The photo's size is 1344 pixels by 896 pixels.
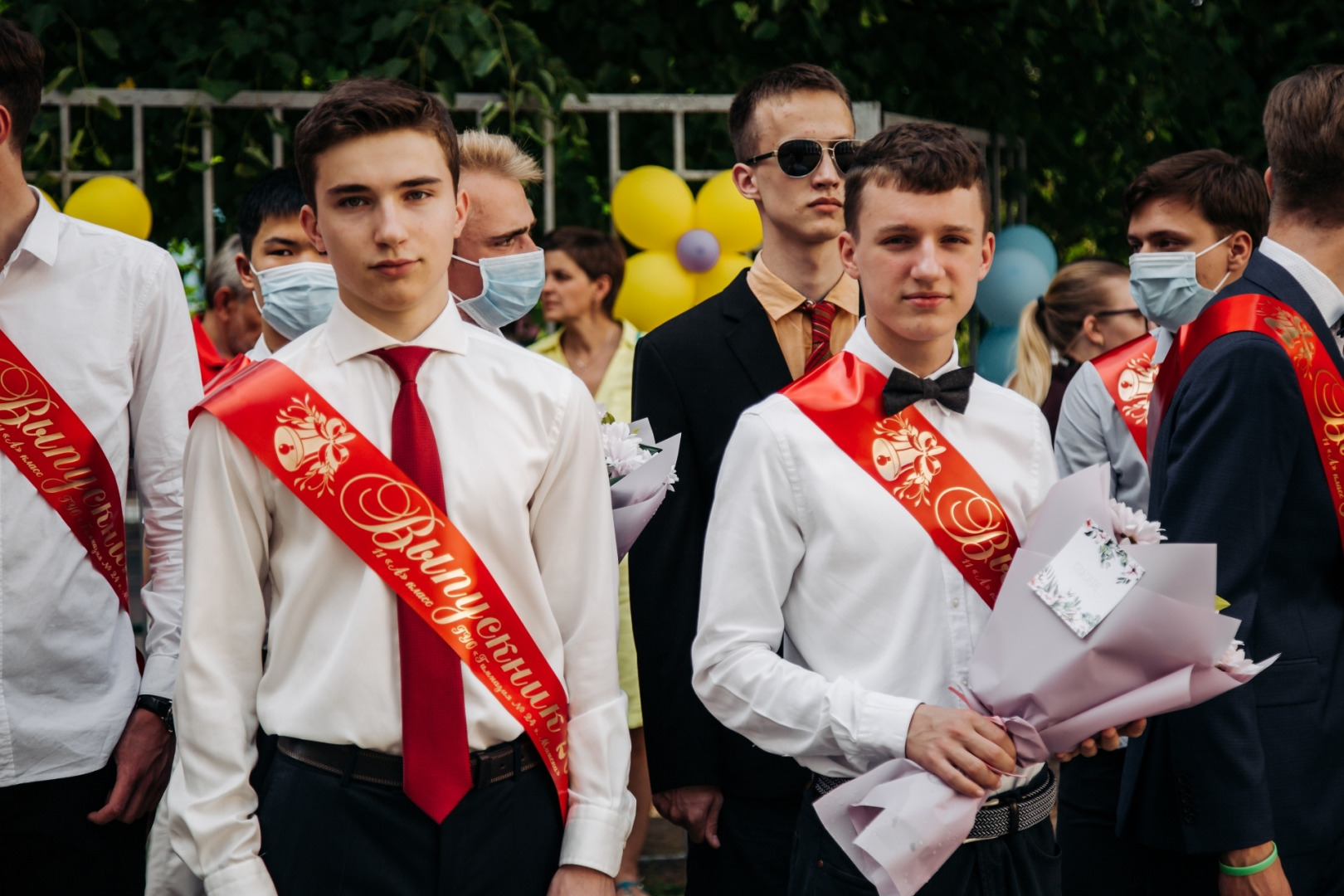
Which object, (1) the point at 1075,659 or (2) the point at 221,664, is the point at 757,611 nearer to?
(1) the point at 1075,659

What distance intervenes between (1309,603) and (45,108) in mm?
5471

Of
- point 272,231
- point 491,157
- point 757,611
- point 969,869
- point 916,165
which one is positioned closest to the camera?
point 969,869

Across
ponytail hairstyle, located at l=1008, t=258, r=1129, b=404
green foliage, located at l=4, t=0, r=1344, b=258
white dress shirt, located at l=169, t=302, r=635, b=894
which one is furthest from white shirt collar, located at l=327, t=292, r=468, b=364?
green foliage, located at l=4, t=0, r=1344, b=258

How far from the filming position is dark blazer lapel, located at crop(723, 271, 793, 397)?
279cm

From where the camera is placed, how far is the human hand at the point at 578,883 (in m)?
1.99

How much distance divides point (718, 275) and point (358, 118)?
3659 millimetres

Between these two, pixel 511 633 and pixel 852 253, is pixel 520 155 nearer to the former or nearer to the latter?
pixel 852 253

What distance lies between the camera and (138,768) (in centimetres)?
238

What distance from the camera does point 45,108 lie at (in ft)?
18.8

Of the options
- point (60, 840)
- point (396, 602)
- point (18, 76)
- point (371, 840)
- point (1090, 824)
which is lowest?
point (1090, 824)

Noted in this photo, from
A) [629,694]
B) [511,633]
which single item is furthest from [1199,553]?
[629,694]

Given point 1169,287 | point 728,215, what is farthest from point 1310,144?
point 728,215

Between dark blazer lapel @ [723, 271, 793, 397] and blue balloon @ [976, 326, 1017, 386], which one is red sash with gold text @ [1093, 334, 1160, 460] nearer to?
dark blazer lapel @ [723, 271, 793, 397]

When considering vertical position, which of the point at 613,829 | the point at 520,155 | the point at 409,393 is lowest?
the point at 613,829
